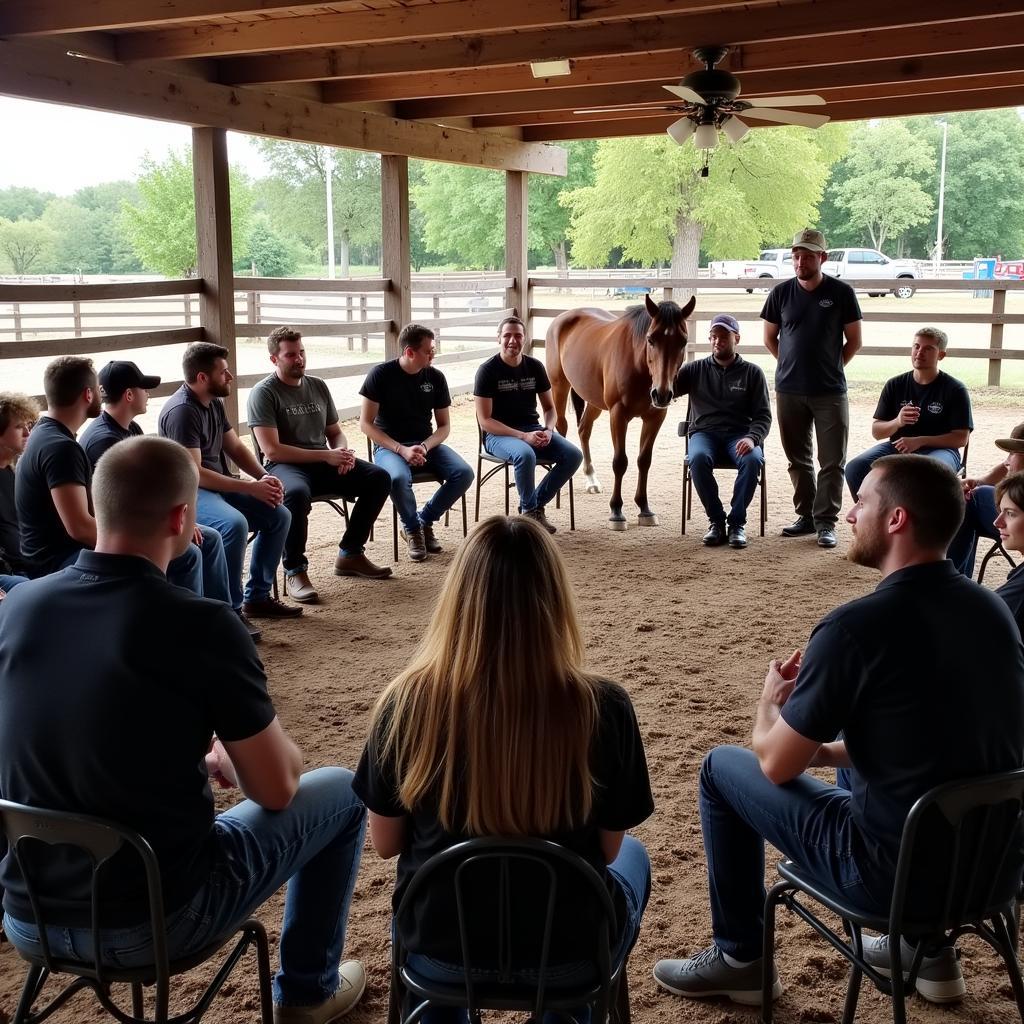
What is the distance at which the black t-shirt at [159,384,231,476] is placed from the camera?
435cm

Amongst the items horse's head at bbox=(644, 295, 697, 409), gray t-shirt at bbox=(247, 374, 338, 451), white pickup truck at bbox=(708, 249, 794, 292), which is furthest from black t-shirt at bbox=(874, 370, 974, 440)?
white pickup truck at bbox=(708, 249, 794, 292)

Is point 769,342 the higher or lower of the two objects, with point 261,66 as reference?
lower

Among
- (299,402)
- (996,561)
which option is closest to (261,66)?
(299,402)

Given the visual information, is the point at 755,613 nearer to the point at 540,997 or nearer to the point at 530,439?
the point at 530,439

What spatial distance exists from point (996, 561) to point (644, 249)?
54.9ft

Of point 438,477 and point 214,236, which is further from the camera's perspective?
point 214,236

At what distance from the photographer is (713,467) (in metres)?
5.78

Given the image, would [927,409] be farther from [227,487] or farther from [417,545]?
[227,487]

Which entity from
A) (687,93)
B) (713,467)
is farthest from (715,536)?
(687,93)

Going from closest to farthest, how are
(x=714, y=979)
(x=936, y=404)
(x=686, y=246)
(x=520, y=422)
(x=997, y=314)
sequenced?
(x=714, y=979)
(x=936, y=404)
(x=520, y=422)
(x=997, y=314)
(x=686, y=246)

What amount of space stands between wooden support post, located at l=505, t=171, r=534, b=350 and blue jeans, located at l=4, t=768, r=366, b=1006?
891cm

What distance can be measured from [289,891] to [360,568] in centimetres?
328

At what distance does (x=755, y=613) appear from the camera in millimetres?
4641

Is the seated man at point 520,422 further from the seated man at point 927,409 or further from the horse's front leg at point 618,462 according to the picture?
the seated man at point 927,409
